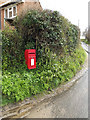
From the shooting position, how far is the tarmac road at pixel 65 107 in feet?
10.0

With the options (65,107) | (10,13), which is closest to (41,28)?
(65,107)

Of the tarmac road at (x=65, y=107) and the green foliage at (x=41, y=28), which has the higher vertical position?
the green foliage at (x=41, y=28)

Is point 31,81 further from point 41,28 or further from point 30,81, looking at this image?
point 41,28

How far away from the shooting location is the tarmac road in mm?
3051

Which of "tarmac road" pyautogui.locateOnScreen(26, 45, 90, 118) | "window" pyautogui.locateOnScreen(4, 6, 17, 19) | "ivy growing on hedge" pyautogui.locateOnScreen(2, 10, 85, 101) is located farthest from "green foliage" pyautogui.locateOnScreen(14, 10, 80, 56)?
"window" pyautogui.locateOnScreen(4, 6, 17, 19)

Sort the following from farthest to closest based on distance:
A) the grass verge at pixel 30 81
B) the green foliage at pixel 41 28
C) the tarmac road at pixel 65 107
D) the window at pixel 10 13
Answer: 1. the window at pixel 10 13
2. the green foliage at pixel 41 28
3. the tarmac road at pixel 65 107
4. the grass verge at pixel 30 81

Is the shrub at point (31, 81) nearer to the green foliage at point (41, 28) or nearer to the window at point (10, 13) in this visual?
the green foliage at point (41, 28)

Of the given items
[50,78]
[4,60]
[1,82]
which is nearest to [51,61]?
[50,78]

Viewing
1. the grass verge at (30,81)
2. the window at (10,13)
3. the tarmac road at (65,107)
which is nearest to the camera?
the grass verge at (30,81)

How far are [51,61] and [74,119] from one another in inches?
87.5

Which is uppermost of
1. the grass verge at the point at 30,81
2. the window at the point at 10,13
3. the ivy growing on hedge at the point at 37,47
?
the window at the point at 10,13

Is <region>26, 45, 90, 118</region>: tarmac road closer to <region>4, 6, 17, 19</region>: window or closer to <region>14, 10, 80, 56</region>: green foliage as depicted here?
<region>14, 10, 80, 56</region>: green foliage

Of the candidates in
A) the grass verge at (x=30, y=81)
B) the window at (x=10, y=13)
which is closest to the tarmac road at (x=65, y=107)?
the grass verge at (x=30, y=81)

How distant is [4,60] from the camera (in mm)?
3865
